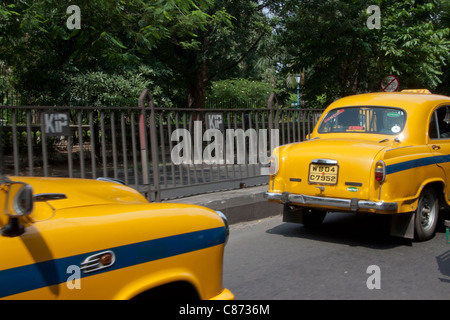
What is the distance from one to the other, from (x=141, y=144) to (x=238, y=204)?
1853 millimetres

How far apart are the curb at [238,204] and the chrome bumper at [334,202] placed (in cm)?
100

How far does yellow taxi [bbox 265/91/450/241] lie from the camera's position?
Result: 577 cm

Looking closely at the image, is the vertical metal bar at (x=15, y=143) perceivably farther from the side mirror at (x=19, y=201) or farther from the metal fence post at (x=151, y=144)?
the side mirror at (x=19, y=201)

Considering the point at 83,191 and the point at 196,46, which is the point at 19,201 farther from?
the point at 196,46

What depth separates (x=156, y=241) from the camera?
2.44 meters

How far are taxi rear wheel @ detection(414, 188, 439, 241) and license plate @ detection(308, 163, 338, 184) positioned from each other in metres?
1.22

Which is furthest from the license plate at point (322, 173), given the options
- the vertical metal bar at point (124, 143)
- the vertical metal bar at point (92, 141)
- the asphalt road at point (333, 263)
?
the vertical metal bar at point (92, 141)

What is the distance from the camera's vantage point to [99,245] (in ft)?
7.17

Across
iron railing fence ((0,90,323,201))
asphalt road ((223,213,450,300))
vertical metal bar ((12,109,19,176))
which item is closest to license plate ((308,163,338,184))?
asphalt road ((223,213,450,300))

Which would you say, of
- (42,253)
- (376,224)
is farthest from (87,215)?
(376,224)

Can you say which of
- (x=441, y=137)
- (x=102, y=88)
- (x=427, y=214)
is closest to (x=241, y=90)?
(x=102, y=88)

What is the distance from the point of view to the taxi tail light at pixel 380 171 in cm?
566

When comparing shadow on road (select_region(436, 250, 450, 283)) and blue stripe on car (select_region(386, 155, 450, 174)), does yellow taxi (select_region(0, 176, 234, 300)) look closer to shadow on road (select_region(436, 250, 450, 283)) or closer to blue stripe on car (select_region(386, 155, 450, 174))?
shadow on road (select_region(436, 250, 450, 283))

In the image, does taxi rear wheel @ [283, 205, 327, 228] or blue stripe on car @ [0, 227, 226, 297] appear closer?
blue stripe on car @ [0, 227, 226, 297]
